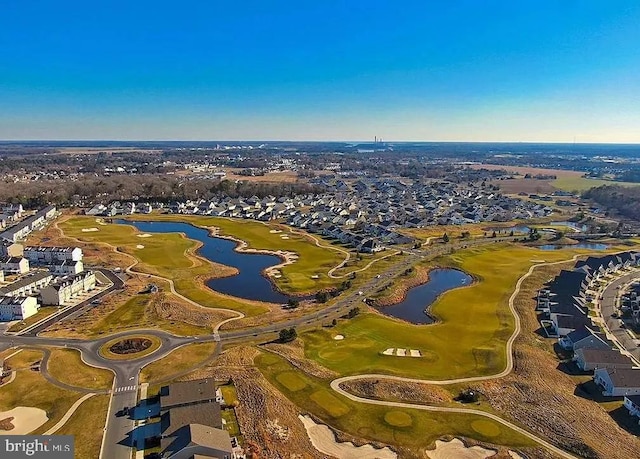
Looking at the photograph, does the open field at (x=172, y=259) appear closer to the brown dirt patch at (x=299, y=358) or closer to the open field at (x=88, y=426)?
the brown dirt patch at (x=299, y=358)

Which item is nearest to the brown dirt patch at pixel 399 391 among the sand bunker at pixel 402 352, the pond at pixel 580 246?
the sand bunker at pixel 402 352

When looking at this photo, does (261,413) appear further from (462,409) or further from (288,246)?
(288,246)

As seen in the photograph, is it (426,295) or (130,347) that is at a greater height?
(130,347)

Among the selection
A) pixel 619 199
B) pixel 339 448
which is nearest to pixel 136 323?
pixel 339 448


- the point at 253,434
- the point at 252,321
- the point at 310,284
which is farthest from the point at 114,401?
the point at 310,284

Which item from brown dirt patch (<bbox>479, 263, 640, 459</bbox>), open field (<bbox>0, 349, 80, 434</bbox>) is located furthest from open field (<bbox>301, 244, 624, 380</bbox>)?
open field (<bbox>0, 349, 80, 434</bbox>)

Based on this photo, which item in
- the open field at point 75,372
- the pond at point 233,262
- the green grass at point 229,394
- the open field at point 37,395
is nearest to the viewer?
the open field at point 37,395
